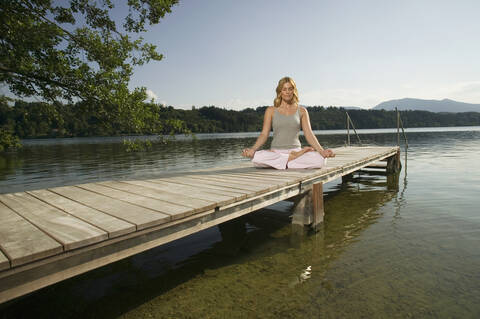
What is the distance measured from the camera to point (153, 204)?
136 inches

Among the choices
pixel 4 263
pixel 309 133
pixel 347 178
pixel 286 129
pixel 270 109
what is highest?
pixel 270 109

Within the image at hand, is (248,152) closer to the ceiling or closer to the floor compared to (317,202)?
closer to the ceiling

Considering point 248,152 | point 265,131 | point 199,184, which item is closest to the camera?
point 199,184

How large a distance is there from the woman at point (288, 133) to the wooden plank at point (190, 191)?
6.49 ft

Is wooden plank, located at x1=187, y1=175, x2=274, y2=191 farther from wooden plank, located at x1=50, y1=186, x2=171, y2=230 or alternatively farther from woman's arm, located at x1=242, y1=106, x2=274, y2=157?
wooden plank, located at x1=50, y1=186, x2=171, y2=230

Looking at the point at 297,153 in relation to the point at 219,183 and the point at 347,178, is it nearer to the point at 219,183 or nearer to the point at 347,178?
the point at 219,183

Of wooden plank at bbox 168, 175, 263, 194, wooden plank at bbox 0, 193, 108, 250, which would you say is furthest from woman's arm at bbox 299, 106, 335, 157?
wooden plank at bbox 0, 193, 108, 250

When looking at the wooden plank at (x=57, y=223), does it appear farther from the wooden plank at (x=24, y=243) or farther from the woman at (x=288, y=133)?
the woman at (x=288, y=133)

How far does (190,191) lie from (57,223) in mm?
1915

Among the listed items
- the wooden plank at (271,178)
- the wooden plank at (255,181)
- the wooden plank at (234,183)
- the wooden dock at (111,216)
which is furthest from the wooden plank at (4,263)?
the wooden plank at (271,178)

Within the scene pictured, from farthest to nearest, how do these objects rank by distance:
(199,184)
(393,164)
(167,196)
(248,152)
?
(393,164) → (248,152) → (199,184) → (167,196)

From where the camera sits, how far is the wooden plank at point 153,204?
3064 millimetres

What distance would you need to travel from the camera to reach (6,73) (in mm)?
6766

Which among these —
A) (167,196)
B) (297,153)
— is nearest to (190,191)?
(167,196)
